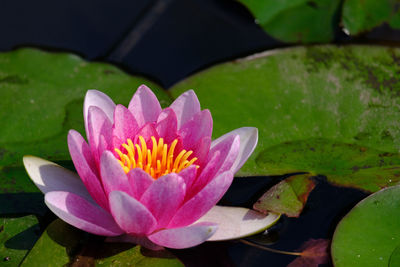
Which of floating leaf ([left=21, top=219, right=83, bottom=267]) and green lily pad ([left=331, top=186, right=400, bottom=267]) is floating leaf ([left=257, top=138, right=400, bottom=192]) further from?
floating leaf ([left=21, top=219, right=83, bottom=267])

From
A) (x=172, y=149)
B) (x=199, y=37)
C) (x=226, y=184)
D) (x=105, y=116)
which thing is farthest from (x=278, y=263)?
(x=199, y=37)

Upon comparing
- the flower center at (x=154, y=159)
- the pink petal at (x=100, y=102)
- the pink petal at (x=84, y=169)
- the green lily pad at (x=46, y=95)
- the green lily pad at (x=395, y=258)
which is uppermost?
the green lily pad at (x=395, y=258)


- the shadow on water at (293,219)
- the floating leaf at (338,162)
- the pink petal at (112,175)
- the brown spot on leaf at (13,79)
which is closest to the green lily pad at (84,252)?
the pink petal at (112,175)

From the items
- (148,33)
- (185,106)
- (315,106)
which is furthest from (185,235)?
(148,33)

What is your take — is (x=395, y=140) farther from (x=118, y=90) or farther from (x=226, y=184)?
(x=118, y=90)

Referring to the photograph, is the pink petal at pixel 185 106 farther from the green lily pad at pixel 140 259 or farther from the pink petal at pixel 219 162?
the green lily pad at pixel 140 259

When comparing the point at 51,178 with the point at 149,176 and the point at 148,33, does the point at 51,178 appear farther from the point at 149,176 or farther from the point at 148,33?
the point at 148,33

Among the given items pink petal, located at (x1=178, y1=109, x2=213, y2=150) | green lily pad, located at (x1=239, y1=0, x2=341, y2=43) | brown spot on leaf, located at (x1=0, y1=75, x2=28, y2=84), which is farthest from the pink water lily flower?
green lily pad, located at (x1=239, y1=0, x2=341, y2=43)
